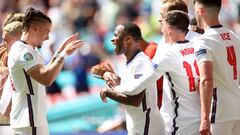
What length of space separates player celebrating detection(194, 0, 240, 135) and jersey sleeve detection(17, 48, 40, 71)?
1.41 metres

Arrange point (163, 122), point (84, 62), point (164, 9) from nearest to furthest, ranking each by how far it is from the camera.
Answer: point (163, 122) → point (164, 9) → point (84, 62)

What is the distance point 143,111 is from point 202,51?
29.9 inches

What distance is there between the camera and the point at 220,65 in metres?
7.20

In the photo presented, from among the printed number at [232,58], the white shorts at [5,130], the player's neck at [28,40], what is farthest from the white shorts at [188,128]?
the white shorts at [5,130]

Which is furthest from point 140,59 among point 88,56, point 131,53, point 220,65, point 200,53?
point 88,56

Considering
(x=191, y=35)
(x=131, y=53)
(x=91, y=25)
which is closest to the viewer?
(x=131, y=53)

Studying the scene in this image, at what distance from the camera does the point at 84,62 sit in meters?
16.2

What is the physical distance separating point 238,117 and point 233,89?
0.79 ft

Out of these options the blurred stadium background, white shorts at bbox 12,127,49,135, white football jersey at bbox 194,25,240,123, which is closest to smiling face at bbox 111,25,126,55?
white football jersey at bbox 194,25,240,123

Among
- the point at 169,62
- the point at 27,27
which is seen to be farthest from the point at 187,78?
the point at 27,27

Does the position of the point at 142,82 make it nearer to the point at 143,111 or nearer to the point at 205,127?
the point at 143,111

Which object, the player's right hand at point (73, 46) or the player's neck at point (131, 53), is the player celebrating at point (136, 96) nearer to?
the player's neck at point (131, 53)

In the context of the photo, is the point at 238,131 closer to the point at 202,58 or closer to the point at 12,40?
the point at 202,58

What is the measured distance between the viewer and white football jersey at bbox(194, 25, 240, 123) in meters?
7.20
